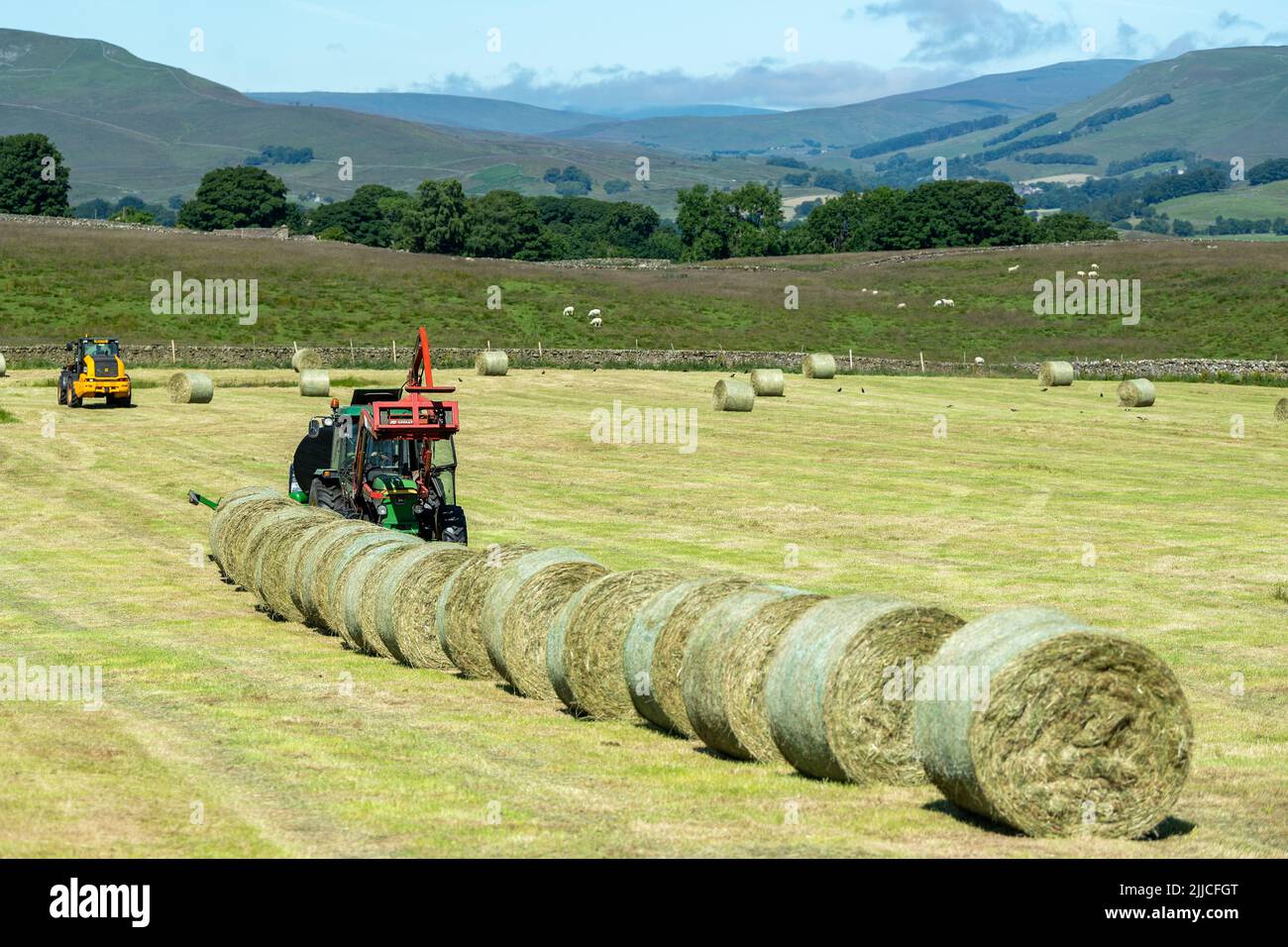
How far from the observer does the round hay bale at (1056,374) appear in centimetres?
A: 6931

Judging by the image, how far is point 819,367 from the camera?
236 ft

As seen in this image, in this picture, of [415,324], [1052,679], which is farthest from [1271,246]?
[1052,679]

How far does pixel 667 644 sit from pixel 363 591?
20.8 ft

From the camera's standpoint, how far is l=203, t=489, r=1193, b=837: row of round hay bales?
12.3m

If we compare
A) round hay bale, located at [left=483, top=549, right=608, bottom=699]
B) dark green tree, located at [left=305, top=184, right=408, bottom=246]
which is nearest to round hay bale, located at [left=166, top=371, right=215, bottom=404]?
round hay bale, located at [left=483, top=549, right=608, bottom=699]

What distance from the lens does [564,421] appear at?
5378 cm

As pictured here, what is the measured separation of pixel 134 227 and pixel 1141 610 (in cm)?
10953

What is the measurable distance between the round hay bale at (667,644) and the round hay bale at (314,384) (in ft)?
145

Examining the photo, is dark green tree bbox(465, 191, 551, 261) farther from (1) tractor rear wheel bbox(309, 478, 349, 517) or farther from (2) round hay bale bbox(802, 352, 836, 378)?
(1) tractor rear wheel bbox(309, 478, 349, 517)

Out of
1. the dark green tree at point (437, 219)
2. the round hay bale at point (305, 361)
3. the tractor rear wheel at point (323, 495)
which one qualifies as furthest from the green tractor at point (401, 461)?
the dark green tree at point (437, 219)

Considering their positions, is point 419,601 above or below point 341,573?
below

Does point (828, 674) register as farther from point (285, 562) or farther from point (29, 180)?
point (29, 180)

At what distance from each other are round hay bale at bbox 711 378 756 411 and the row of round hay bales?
122 feet

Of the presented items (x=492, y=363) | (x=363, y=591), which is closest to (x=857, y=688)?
(x=363, y=591)
